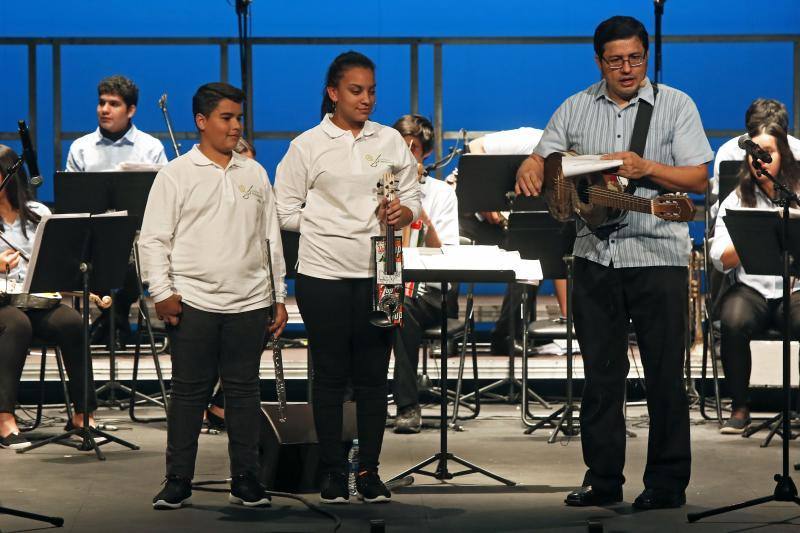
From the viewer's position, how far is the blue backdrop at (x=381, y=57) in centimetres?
955

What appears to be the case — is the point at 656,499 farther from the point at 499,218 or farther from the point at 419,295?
the point at 499,218

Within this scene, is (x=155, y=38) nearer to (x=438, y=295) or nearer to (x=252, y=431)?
(x=438, y=295)

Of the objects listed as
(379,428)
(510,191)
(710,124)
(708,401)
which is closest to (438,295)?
(510,191)

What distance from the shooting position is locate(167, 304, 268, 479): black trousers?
452 centimetres

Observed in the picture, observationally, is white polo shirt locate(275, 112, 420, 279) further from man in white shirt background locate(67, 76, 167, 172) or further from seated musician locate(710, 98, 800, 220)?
man in white shirt background locate(67, 76, 167, 172)

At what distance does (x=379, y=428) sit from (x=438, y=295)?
2.16 metres

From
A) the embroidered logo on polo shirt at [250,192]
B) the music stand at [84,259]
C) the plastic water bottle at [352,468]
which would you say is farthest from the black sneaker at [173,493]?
the music stand at [84,259]

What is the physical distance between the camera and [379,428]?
4645 millimetres

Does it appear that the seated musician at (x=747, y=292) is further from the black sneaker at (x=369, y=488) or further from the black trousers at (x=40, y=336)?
the black trousers at (x=40, y=336)

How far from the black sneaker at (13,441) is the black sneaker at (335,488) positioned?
6.18 ft

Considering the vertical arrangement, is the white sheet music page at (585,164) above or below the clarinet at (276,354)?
above

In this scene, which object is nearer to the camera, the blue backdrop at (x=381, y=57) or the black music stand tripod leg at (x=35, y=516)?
the black music stand tripod leg at (x=35, y=516)

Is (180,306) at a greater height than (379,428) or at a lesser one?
greater

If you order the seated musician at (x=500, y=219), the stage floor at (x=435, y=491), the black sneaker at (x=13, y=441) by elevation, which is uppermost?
the seated musician at (x=500, y=219)
